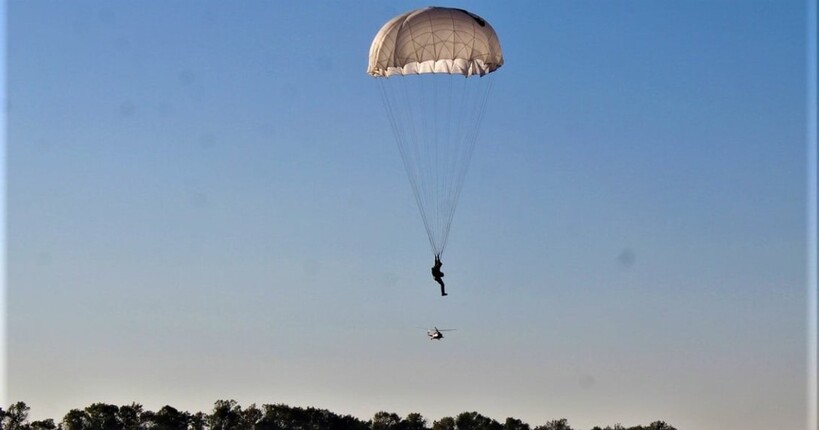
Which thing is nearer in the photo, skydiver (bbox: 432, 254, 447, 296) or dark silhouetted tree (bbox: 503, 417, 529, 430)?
skydiver (bbox: 432, 254, 447, 296)

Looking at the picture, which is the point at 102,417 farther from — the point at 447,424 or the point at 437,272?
the point at 437,272

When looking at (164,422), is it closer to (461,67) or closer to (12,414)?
(12,414)

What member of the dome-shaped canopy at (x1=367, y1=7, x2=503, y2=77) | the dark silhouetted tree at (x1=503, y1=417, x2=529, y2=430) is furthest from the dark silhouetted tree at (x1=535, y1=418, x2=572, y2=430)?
the dome-shaped canopy at (x1=367, y1=7, x2=503, y2=77)

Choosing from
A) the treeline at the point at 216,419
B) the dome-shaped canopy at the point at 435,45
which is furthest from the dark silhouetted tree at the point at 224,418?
the dome-shaped canopy at the point at 435,45

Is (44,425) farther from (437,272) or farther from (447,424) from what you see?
(437,272)

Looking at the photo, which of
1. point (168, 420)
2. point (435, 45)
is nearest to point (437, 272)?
point (435, 45)

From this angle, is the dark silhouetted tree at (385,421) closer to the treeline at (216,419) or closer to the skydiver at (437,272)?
the treeline at (216,419)

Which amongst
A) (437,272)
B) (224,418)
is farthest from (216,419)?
(437,272)

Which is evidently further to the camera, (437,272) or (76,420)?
(76,420)

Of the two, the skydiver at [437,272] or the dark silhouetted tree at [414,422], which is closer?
the skydiver at [437,272]

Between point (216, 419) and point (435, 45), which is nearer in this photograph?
point (435, 45)

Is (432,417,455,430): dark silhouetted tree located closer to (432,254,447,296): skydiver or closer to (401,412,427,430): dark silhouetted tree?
(401,412,427,430): dark silhouetted tree

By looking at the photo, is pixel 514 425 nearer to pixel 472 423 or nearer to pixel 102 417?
pixel 472 423

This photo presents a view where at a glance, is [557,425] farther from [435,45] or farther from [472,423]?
[435,45]
